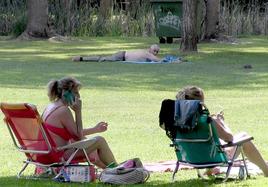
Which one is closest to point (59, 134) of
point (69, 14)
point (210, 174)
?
point (210, 174)

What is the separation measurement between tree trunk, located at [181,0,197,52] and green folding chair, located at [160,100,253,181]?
67.0 feet

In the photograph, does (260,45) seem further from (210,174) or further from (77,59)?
(210,174)

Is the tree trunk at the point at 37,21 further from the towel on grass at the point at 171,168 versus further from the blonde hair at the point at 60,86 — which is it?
the blonde hair at the point at 60,86

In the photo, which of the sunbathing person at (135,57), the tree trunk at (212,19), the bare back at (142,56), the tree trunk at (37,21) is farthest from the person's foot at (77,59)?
the tree trunk at (37,21)

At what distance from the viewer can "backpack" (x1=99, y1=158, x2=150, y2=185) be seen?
29.1 feet

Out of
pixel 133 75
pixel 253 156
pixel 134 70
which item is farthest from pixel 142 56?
pixel 253 156

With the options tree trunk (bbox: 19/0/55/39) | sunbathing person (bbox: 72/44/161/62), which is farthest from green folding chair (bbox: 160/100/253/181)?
tree trunk (bbox: 19/0/55/39)

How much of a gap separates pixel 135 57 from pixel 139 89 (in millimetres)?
7128

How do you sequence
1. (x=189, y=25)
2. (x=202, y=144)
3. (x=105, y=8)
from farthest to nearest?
(x=105, y=8) < (x=189, y=25) < (x=202, y=144)

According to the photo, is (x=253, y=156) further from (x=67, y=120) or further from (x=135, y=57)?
(x=135, y=57)

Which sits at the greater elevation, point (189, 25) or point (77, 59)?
point (189, 25)

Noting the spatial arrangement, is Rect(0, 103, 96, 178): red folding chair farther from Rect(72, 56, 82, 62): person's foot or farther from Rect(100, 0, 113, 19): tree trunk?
Rect(100, 0, 113, 19): tree trunk

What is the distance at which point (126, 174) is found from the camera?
8891 mm

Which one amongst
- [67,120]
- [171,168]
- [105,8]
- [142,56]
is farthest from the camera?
[105,8]
